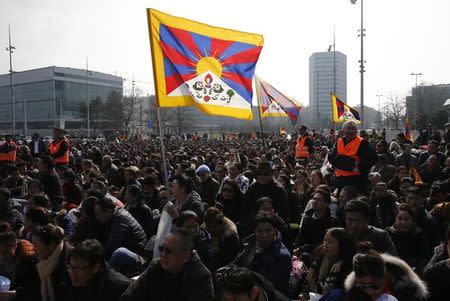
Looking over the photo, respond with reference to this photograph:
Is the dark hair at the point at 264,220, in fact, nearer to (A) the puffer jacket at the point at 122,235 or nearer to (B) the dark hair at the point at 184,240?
(B) the dark hair at the point at 184,240

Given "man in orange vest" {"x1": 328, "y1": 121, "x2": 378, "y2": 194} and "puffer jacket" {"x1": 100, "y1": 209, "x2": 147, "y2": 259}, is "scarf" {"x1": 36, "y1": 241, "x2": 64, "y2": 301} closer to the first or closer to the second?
"puffer jacket" {"x1": 100, "y1": 209, "x2": 147, "y2": 259}

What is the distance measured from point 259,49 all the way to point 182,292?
5789mm

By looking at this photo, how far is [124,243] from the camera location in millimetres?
6145

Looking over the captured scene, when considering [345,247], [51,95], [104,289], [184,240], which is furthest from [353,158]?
[51,95]

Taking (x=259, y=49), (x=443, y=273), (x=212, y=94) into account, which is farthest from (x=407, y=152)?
(x=443, y=273)

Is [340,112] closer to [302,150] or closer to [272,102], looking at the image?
[272,102]

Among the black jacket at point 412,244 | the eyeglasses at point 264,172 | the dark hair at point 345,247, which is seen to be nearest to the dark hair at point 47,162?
the eyeglasses at point 264,172

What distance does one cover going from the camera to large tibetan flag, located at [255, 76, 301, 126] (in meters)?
15.4

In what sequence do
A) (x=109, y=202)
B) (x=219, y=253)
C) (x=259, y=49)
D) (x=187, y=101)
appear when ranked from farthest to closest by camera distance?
(x=259, y=49)
(x=187, y=101)
(x=109, y=202)
(x=219, y=253)

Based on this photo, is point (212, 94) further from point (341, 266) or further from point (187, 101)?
point (341, 266)

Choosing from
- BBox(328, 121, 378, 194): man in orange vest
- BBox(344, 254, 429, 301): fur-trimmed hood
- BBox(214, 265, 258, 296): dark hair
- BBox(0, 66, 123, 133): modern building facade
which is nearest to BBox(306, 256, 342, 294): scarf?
BBox(344, 254, 429, 301): fur-trimmed hood

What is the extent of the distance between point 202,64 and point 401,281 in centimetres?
499

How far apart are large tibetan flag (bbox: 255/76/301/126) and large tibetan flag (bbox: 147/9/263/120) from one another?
6345 millimetres

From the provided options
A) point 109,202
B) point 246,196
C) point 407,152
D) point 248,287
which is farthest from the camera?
point 407,152
